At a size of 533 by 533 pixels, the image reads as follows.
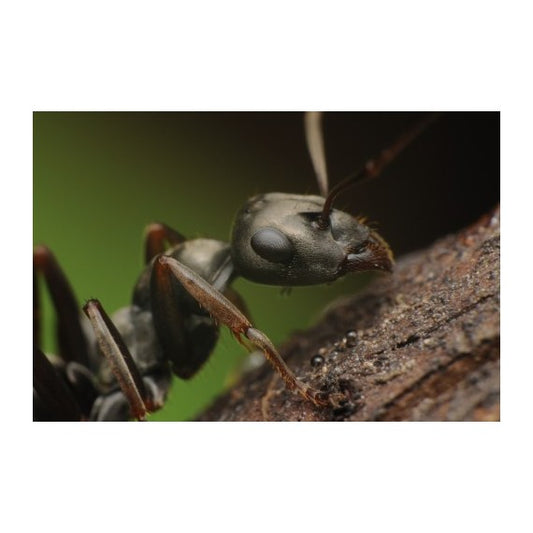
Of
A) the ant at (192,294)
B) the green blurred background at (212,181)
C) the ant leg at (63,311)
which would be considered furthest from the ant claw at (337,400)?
the ant leg at (63,311)

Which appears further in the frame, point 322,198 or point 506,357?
point 322,198

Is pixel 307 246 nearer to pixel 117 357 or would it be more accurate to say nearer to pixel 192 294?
pixel 192 294

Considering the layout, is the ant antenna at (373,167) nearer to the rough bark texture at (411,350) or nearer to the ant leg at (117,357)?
the rough bark texture at (411,350)

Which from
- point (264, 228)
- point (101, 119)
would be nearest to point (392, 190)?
point (264, 228)

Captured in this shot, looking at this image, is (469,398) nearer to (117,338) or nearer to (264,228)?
(264,228)

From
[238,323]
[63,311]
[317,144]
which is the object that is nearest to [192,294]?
[238,323]
